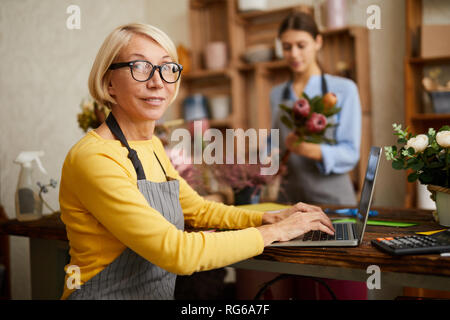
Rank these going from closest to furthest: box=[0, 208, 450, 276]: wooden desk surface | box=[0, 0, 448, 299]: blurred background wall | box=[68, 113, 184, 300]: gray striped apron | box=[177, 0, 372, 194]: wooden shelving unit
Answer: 1. box=[0, 208, 450, 276]: wooden desk surface
2. box=[68, 113, 184, 300]: gray striped apron
3. box=[0, 0, 448, 299]: blurred background wall
4. box=[177, 0, 372, 194]: wooden shelving unit

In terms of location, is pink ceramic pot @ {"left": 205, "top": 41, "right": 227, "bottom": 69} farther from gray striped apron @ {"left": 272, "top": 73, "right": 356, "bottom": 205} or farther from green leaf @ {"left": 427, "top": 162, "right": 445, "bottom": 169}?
green leaf @ {"left": 427, "top": 162, "right": 445, "bottom": 169}

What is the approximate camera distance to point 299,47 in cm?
258

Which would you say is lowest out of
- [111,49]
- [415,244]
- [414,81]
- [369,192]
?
[415,244]

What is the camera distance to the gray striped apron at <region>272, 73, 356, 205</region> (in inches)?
99.2

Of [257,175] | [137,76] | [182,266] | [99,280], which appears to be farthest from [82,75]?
[182,266]

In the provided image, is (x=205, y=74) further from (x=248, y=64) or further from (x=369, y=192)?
(x=369, y=192)

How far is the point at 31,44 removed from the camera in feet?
7.70

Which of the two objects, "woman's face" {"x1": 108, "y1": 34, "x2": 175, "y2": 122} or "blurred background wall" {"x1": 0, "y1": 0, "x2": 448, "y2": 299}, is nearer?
"woman's face" {"x1": 108, "y1": 34, "x2": 175, "y2": 122}

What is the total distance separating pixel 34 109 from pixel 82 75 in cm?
50

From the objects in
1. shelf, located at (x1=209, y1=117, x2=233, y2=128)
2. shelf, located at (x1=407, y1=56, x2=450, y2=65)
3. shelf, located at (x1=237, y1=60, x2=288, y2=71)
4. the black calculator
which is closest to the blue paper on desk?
the black calculator

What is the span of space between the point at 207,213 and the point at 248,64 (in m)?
2.57

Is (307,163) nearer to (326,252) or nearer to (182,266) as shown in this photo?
(326,252)

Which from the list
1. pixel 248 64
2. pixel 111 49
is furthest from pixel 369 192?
pixel 248 64

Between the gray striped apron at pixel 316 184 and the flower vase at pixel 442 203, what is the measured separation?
108cm
